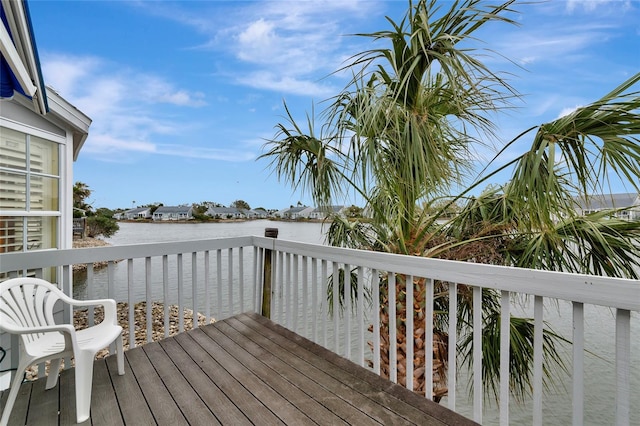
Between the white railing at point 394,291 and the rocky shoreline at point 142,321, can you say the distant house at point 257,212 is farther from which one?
the white railing at point 394,291

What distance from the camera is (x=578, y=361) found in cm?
141

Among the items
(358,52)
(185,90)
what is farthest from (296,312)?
(185,90)

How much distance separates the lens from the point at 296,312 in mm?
3033

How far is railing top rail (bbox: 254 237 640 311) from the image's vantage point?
49.1 inches

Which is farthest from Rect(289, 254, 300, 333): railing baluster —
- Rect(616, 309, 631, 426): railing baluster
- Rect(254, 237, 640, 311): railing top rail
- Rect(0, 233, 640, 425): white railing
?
Rect(616, 309, 631, 426): railing baluster

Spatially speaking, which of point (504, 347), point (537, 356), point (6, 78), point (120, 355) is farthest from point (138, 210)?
point (537, 356)

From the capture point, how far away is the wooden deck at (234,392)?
70.1 inches

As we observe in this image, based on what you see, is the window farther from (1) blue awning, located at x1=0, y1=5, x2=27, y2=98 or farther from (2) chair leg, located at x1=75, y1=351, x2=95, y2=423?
(2) chair leg, located at x1=75, y1=351, x2=95, y2=423

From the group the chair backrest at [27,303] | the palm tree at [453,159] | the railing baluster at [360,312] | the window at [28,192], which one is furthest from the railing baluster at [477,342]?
the window at [28,192]

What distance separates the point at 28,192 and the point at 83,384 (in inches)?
131

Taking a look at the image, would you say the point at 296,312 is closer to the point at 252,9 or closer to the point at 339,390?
the point at 339,390

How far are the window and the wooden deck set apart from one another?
98.8 inches

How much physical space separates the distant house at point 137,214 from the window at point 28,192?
5567 millimetres

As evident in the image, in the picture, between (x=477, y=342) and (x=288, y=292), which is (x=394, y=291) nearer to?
(x=477, y=342)
